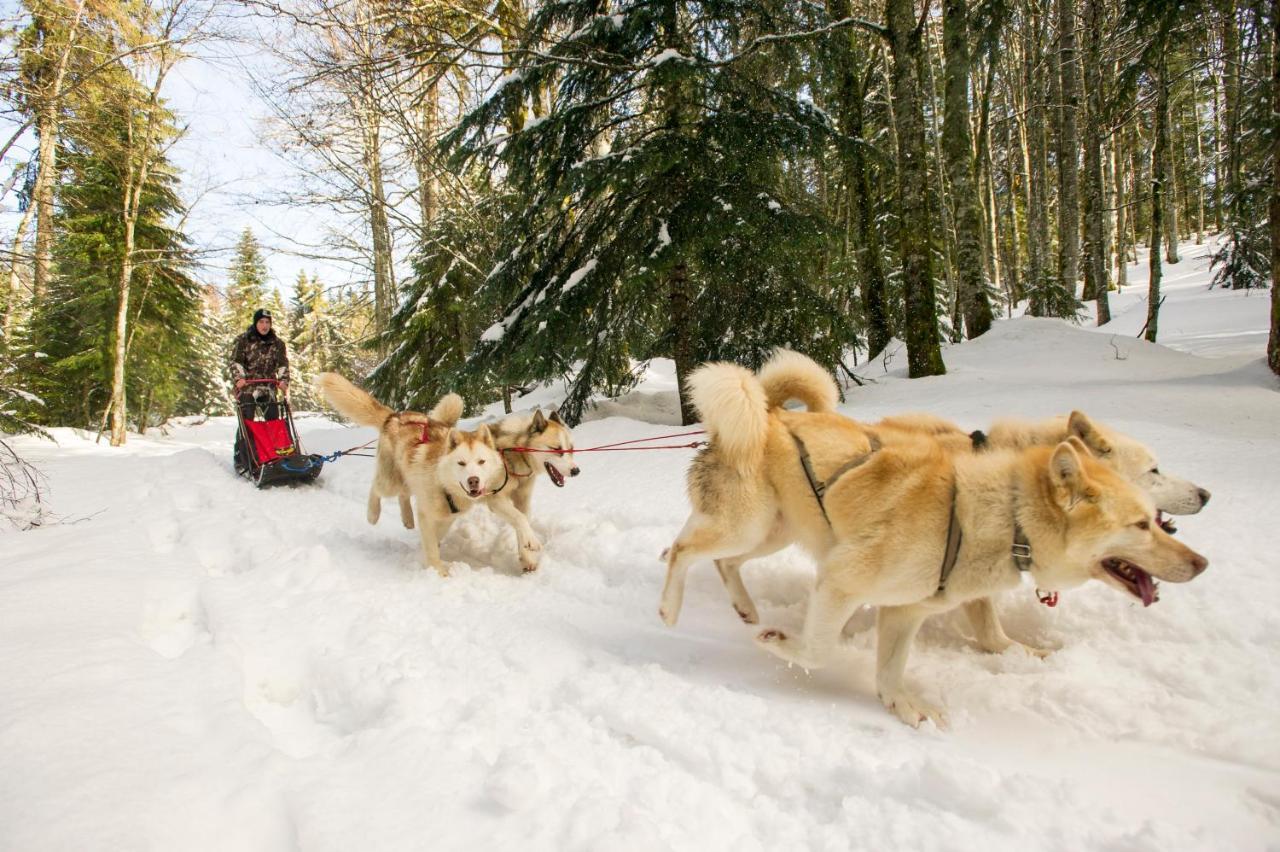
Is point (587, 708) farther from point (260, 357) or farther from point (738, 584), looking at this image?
point (260, 357)

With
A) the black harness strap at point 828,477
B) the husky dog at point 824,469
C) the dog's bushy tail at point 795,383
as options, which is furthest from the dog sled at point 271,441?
the black harness strap at point 828,477

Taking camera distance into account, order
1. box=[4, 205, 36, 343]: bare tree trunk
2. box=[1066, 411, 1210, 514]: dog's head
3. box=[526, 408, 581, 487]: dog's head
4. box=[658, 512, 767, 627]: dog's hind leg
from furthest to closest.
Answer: box=[4, 205, 36, 343]: bare tree trunk < box=[526, 408, 581, 487]: dog's head < box=[658, 512, 767, 627]: dog's hind leg < box=[1066, 411, 1210, 514]: dog's head

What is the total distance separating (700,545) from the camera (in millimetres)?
3518

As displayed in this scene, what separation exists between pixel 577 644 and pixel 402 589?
66.3 inches

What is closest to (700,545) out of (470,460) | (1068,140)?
(470,460)

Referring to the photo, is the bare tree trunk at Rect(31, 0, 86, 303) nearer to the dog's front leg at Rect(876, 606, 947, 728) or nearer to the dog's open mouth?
the dog's front leg at Rect(876, 606, 947, 728)

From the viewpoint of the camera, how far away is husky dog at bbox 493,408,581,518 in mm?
5520

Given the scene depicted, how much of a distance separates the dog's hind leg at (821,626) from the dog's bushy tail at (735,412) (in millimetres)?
794

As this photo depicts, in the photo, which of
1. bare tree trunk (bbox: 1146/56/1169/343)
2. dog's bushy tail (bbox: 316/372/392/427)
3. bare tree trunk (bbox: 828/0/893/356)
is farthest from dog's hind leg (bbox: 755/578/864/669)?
bare tree trunk (bbox: 1146/56/1169/343)

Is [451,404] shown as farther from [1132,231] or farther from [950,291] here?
[1132,231]

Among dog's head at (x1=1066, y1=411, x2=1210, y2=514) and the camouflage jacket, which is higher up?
the camouflage jacket

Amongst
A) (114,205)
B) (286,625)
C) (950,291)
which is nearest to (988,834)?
(286,625)

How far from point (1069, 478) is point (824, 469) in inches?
42.0

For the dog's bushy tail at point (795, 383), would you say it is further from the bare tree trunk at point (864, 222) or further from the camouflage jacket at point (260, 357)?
the bare tree trunk at point (864, 222)
